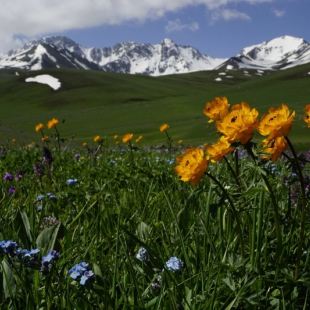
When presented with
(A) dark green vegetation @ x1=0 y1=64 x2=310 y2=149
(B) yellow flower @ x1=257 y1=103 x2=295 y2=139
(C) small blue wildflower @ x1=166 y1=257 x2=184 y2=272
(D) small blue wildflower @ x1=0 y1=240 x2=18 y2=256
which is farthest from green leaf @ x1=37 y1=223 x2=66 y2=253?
(A) dark green vegetation @ x1=0 y1=64 x2=310 y2=149

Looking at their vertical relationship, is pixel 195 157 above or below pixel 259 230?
above

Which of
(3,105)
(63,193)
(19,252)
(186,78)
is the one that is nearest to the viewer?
(19,252)

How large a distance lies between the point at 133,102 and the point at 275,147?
8139 centimetres

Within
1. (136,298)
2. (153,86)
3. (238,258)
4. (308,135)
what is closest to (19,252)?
(136,298)

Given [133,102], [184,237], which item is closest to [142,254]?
[184,237]

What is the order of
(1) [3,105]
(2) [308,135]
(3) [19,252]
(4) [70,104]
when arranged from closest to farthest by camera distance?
1. (3) [19,252]
2. (2) [308,135]
3. (4) [70,104]
4. (1) [3,105]

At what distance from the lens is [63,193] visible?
3734 millimetres

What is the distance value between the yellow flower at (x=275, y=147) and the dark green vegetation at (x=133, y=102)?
12.3 meters

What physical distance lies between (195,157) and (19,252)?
78cm

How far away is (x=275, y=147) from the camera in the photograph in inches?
63.9

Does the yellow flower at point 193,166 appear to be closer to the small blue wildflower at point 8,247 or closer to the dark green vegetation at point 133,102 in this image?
the small blue wildflower at point 8,247

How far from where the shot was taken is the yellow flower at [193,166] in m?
1.69

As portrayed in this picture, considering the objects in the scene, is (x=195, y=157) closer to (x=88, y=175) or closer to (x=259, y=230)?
(x=259, y=230)

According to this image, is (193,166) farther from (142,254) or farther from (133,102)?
(133,102)
